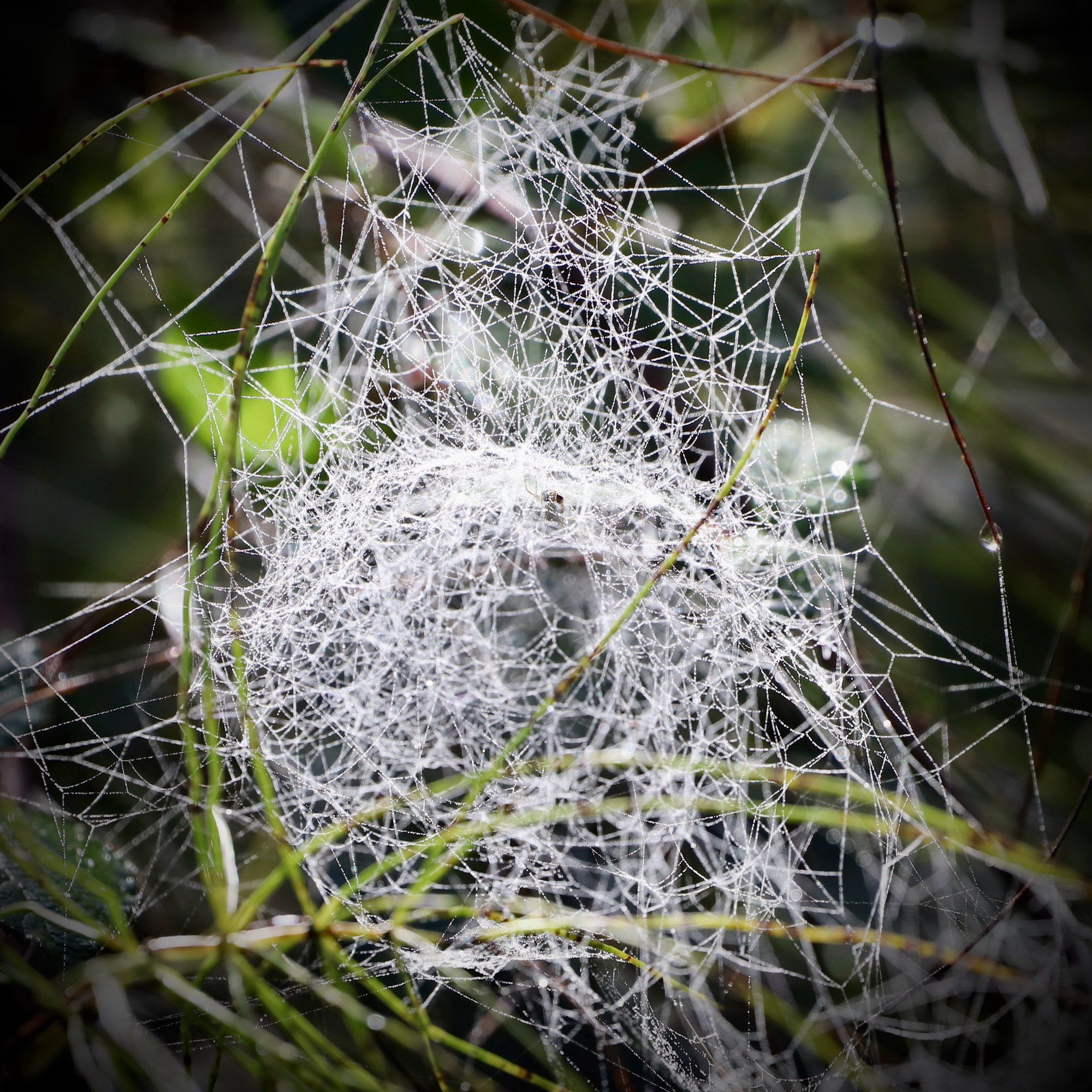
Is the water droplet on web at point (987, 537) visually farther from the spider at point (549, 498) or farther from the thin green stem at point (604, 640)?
the spider at point (549, 498)

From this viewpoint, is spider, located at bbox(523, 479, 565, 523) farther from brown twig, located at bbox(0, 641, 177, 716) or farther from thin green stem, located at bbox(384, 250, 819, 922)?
brown twig, located at bbox(0, 641, 177, 716)

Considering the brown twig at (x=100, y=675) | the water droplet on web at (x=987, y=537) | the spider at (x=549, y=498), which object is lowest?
the brown twig at (x=100, y=675)

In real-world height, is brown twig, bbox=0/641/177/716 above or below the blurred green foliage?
below

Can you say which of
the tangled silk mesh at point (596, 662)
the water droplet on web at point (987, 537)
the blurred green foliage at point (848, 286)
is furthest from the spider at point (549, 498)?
the water droplet on web at point (987, 537)

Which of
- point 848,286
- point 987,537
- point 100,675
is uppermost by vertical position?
point 848,286

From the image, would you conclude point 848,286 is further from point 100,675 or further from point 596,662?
point 100,675

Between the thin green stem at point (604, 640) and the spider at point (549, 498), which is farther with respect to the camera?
the spider at point (549, 498)

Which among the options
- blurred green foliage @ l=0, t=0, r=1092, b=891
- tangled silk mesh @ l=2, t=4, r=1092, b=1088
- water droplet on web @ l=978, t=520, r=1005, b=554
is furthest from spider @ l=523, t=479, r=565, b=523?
water droplet on web @ l=978, t=520, r=1005, b=554

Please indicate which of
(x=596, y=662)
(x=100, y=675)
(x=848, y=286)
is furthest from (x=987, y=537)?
(x=100, y=675)

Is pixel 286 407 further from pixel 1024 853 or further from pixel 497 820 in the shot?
pixel 1024 853
